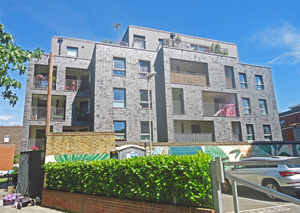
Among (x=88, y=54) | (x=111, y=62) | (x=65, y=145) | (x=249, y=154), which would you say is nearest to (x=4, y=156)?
(x=88, y=54)

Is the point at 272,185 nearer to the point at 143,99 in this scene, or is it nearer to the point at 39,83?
the point at 143,99

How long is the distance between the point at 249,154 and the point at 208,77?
8169 millimetres

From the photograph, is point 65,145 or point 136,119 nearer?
point 65,145

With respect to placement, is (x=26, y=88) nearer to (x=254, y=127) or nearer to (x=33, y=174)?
(x=33, y=174)

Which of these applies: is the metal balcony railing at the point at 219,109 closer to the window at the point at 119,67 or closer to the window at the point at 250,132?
the window at the point at 250,132

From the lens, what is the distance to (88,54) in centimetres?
2836

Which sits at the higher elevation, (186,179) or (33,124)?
(33,124)

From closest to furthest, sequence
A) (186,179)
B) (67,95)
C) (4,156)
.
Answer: (186,179) → (67,95) → (4,156)

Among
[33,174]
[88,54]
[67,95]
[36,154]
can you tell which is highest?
[88,54]

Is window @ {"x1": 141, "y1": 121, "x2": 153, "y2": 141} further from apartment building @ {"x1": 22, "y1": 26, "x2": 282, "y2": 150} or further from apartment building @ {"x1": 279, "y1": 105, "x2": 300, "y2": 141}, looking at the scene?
apartment building @ {"x1": 279, "y1": 105, "x2": 300, "y2": 141}

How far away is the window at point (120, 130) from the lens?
63.4 ft

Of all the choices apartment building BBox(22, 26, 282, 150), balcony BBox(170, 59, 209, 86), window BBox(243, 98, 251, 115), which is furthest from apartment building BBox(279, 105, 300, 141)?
balcony BBox(170, 59, 209, 86)

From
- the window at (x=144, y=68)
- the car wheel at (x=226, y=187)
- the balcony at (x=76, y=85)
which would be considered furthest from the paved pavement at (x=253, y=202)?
the balcony at (x=76, y=85)

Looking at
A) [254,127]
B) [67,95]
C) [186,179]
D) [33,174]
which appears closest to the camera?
[186,179]
